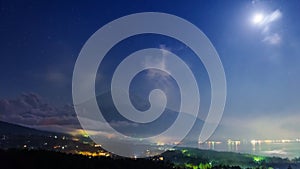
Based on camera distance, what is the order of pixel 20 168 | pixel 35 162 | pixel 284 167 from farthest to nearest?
pixel 284 167, pixel 35 162, pixel 20 168

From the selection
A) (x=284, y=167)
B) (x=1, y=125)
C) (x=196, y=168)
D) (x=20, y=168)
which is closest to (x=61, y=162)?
(x=20, y=168)

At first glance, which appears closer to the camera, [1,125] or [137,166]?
[137,166]

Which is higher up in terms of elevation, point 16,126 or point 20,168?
point 16,126

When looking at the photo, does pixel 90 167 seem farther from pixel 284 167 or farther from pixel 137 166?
pixel 284 167

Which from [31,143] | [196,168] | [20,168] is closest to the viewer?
[20,168]

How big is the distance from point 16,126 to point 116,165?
11833 cm

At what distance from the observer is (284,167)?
6594cm

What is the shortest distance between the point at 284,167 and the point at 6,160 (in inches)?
2245

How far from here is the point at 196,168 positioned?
49.8m

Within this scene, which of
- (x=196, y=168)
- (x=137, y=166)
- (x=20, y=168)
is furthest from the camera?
(x=196, y=168)

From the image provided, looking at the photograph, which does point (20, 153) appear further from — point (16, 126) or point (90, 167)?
point (16, 126)

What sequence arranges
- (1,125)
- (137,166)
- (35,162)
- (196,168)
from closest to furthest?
1. (35,162)
2. (137,166)
3. (196,168)
4. (1,125)

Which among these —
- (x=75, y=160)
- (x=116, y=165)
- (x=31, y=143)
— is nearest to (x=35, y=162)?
(x=75, y=160)

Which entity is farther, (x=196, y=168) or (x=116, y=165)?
(x=196, y=168)
